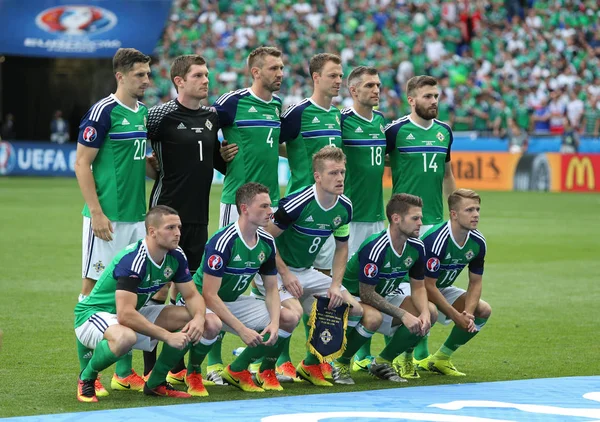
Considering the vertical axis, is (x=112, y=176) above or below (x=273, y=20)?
below

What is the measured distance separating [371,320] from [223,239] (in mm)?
1267

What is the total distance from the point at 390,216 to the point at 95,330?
7.28ft

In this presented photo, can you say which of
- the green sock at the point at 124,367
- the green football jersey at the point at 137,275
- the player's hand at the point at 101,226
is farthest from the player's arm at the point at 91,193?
the green sock at the point at 124,367

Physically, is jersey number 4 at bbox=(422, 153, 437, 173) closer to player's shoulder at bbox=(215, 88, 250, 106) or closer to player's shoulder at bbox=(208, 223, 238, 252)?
player's shoulder at bbox=(215, 88, 250, 106)

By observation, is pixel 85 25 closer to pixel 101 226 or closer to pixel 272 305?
pixel 101 226

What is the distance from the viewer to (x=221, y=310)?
23.9ft

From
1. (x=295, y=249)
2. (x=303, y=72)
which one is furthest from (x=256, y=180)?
(x=303, y=72)

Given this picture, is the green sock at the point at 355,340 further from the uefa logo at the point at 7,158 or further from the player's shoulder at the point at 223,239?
the uefa logo at the point at 7,158

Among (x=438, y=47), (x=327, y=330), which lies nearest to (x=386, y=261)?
(x=327, y=330)

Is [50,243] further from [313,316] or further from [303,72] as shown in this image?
[303,72]

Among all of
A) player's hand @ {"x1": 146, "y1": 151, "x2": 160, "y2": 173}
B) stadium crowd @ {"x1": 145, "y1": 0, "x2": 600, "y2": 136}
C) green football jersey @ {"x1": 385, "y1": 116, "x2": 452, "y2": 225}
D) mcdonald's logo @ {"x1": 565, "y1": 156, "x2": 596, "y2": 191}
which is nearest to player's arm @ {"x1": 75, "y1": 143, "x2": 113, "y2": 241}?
player's hand @ {"x1": 146, "y1": 151, "x2": 160, "y2": 173}

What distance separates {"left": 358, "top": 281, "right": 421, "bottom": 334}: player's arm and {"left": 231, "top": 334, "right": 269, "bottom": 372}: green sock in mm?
905

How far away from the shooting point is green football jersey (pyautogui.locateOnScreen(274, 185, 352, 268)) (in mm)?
7836

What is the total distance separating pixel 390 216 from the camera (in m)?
7.86
